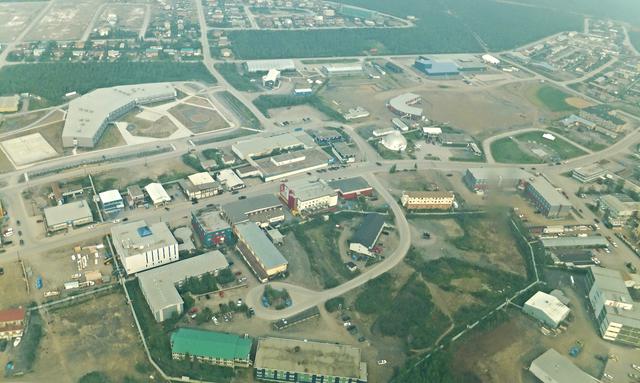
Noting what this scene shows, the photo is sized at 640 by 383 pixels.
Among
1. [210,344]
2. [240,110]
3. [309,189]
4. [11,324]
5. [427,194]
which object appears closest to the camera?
[210,344]

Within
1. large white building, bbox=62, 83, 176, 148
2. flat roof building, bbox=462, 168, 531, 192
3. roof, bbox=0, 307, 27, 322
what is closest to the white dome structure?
flat roof building, bbox=462, 168, 531, 192

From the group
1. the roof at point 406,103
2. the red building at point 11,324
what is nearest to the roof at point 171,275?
the red building at point 11,324

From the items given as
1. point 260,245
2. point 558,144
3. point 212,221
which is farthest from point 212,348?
point 558,144

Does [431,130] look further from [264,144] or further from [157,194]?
[157,194]

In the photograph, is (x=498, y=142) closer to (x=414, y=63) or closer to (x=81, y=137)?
(x=414, y=63)

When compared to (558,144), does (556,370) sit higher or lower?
higher

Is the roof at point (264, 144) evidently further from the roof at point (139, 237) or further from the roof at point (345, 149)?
the roof at point (139, 237)
